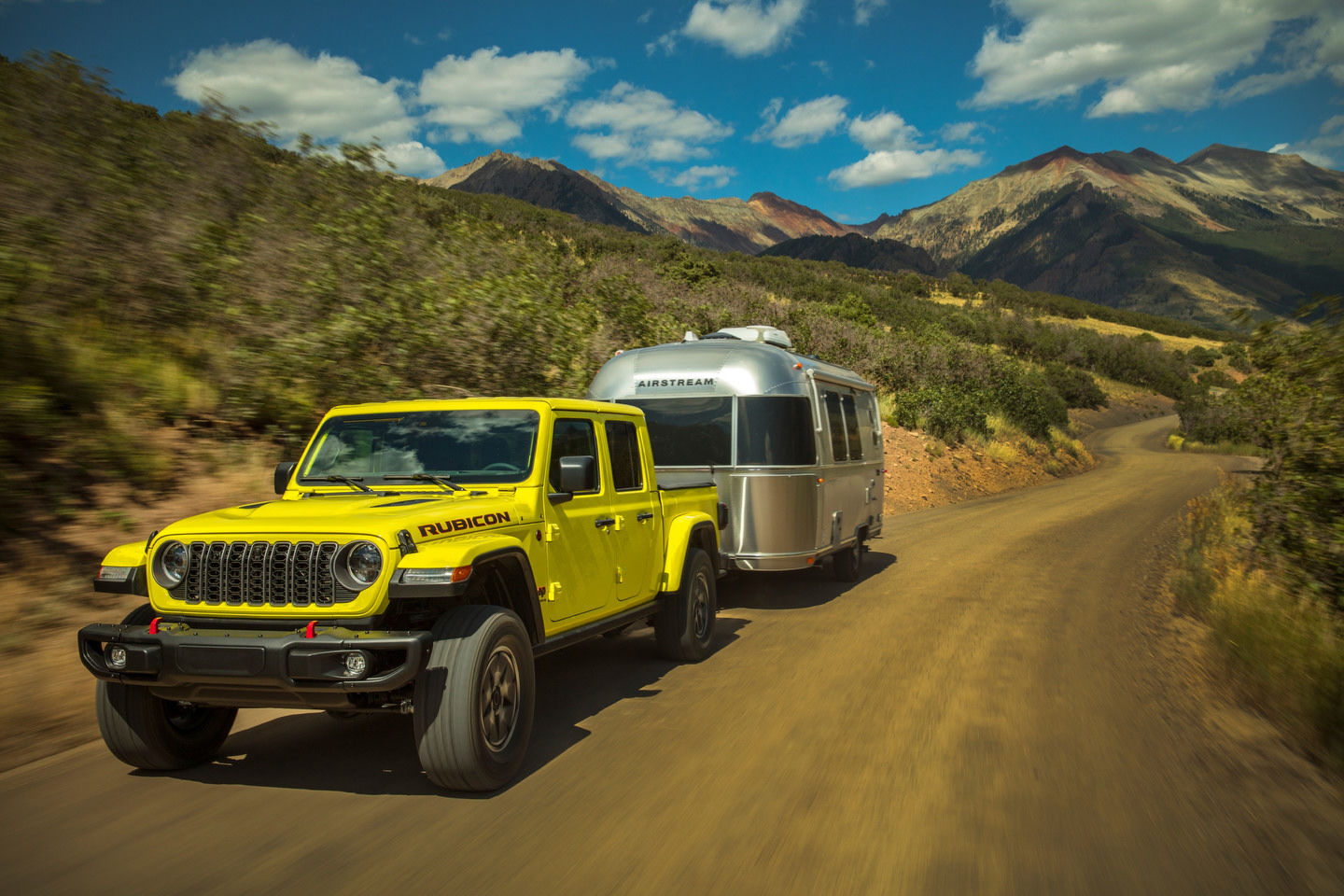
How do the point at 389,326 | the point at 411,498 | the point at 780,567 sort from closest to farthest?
the point at 411,498 < the point at 780,567 < the point at 389,326

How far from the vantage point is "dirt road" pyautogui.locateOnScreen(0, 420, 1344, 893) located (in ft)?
11.2

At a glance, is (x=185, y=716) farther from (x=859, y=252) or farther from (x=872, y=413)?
(x=859, y=252)

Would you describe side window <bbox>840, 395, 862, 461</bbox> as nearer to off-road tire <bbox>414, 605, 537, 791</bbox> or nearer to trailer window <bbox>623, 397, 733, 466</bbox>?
trailer window <bbox>623, 397, 733, 466</bbox>

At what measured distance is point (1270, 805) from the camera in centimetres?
409

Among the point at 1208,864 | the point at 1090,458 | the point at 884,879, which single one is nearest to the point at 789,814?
the point at 884,879

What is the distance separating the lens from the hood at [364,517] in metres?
4.00

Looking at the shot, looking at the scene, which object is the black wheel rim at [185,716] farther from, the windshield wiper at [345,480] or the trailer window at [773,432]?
the trailer window at [773,432]

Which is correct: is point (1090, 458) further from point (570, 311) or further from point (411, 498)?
point (411, 498)

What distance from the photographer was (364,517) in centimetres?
413

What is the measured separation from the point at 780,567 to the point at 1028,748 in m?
3.94

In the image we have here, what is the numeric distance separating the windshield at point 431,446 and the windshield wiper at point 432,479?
4 centimetres

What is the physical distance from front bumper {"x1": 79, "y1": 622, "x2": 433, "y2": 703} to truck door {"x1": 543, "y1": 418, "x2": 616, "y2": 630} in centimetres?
114

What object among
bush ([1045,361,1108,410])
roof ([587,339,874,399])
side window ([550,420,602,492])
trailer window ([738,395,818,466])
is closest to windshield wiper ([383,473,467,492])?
side window ([550,420,602,492])

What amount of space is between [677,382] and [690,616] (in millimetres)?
3211
